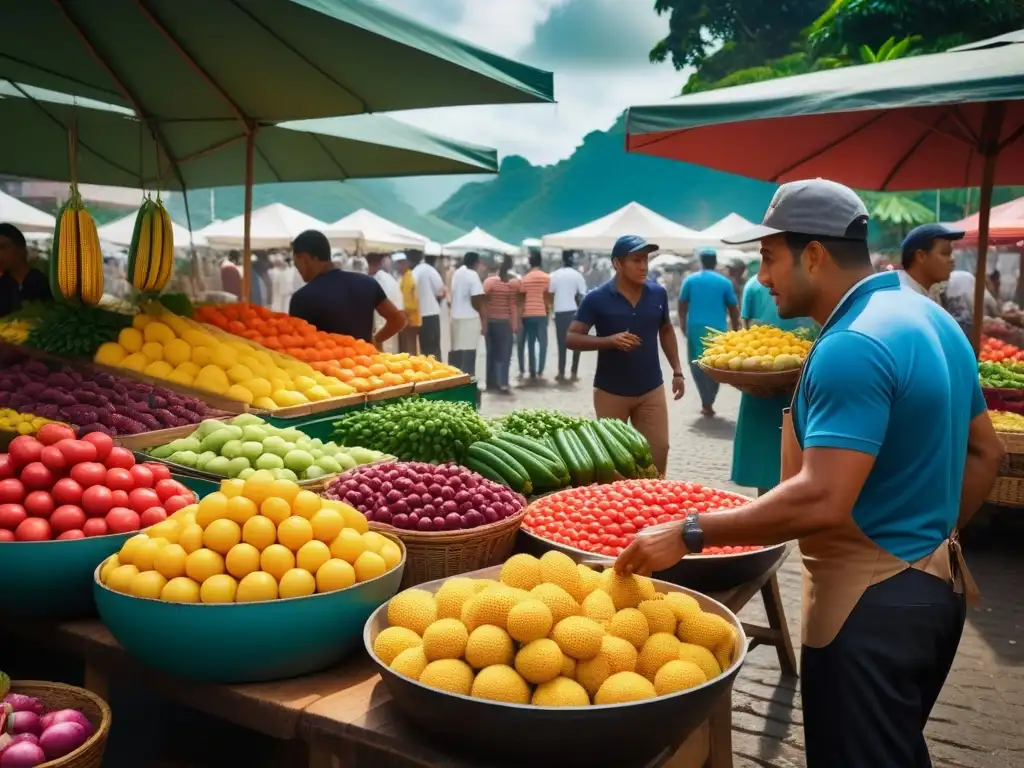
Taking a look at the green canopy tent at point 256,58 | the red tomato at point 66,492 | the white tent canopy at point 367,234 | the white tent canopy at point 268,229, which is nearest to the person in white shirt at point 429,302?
the white tent canopy at point 268,229

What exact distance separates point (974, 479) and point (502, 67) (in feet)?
9.95

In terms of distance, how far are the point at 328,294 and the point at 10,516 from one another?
4147mm

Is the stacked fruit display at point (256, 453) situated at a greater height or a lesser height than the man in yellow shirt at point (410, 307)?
lesser

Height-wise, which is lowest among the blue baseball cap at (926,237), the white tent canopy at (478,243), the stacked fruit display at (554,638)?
the stacked fruit display at (554,638)

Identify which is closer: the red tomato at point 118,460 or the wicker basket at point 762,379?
the red tomato at point 118,460

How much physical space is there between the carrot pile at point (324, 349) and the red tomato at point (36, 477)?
2668 millimetres

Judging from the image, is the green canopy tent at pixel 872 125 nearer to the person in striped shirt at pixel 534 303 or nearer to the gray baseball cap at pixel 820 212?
the gray baseball cap at pixel 820 212

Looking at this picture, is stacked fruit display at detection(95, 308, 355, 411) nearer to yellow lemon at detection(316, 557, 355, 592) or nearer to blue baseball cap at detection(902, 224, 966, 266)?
yellow lemon at detection(316, 557, 355, 592)

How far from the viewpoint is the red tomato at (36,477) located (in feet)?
8.18

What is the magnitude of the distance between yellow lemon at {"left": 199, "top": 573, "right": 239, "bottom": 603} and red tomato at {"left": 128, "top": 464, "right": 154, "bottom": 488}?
0.76 m

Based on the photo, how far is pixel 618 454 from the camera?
3916 mm

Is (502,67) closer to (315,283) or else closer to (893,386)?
(315,283)

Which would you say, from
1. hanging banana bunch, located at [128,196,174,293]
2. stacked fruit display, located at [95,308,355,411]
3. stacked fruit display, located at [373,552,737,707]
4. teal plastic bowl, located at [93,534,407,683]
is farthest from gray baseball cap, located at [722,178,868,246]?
hanging banana bunch, located at [128,196,174,293]

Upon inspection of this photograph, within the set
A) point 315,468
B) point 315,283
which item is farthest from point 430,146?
point 315,468
